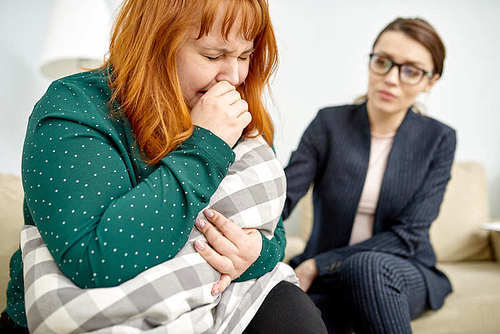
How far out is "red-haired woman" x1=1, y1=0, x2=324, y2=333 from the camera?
685 millimetres

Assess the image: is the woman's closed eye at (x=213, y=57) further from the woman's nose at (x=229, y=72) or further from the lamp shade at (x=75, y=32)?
the lamp shade at (x=75, y=32)

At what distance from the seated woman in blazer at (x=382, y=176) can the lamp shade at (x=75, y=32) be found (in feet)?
2.79

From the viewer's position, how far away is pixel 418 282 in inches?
54.0

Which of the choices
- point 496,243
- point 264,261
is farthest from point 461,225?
point 264,261

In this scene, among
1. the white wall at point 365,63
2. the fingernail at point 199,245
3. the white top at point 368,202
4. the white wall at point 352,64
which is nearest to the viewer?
the fingernail at point 199,245

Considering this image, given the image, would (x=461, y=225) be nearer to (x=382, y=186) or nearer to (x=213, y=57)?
(x=382, y=186)

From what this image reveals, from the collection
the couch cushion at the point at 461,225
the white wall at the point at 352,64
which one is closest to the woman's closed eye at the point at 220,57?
the white wall at the point at 352,64

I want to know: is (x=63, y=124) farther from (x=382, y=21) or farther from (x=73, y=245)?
(x=382, y=21)

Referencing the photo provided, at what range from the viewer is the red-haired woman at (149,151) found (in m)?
0.68

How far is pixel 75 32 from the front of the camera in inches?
64.5

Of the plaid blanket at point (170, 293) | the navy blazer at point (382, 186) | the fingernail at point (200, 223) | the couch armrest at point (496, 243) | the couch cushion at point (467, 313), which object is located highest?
the fingernail at point (200, 223)

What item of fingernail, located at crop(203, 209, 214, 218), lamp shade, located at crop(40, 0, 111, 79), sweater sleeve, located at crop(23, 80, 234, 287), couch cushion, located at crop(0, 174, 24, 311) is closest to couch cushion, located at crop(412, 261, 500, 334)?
fingernail, located at crop(203, 209, 214, 218)

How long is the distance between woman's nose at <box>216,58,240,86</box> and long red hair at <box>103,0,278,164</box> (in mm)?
58

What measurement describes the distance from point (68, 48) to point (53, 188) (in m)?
1.11
